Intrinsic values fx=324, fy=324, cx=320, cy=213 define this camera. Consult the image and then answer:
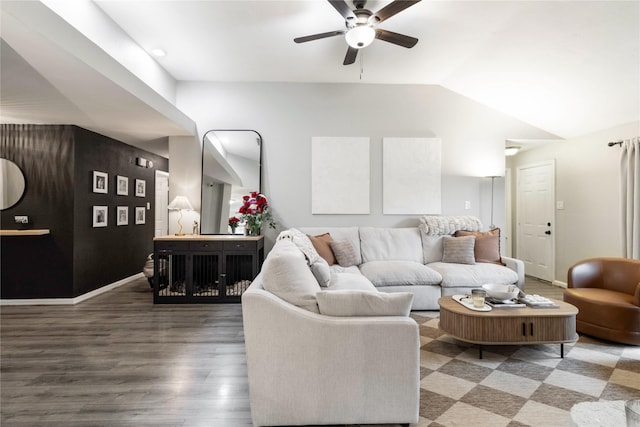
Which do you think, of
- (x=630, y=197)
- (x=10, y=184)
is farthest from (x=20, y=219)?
(x=630, y=197)

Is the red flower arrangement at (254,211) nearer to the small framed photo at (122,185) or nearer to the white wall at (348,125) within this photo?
the white wall at (348,125)

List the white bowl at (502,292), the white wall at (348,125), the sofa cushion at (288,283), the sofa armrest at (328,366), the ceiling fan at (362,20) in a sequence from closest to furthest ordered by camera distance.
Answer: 1. the sofa armrest at (328,366)
2. the sofa cushion at (288,283)
3. the ceiling fan at (362,20)
4. the white bowl at (502,292)
5. the white wall at (348,125)

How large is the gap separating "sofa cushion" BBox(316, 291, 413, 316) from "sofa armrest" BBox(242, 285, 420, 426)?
0.06 metres

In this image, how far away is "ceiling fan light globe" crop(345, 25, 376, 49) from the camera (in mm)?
2508

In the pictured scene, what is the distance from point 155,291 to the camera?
400 centimetres

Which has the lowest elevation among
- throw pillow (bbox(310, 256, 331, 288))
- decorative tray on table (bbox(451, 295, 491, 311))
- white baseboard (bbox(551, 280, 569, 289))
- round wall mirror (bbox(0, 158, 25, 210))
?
white baseboard (bbox(551, 280, 569, 289))

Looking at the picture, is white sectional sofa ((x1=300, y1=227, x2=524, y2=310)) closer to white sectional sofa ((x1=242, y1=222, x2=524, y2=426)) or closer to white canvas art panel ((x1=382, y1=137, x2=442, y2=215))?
white canvas art panel ((x1=382, y1=137, x2=442, y2=215))

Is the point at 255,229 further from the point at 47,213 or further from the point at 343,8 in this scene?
the point at 343,8

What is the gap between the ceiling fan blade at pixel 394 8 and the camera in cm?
225

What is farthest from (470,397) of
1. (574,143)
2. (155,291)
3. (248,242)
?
(574,143)

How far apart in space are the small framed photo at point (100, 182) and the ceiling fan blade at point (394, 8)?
4119 mm

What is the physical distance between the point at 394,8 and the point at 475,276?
2.81 m

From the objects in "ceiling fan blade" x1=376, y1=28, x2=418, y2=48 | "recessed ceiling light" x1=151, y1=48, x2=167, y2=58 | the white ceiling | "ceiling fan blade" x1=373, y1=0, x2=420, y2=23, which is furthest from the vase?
"ceiling fan blade" x1=373, y1=0, x2=420, y2=23

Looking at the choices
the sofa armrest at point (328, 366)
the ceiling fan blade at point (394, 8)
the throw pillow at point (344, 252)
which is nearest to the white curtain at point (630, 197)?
the throw pillow at point (344, 252)
